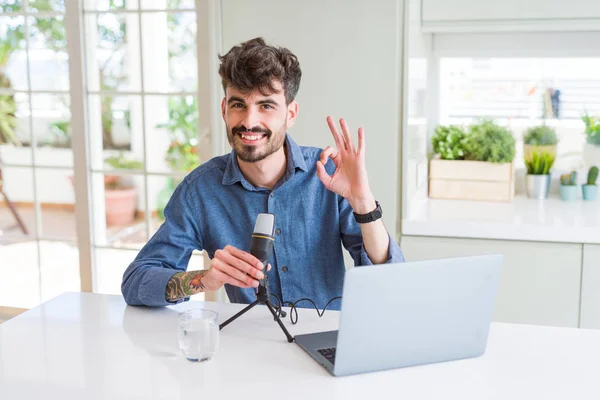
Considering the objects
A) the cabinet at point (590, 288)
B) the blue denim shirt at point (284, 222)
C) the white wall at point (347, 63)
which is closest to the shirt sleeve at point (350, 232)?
the blue denim shirt at point (284, 222)

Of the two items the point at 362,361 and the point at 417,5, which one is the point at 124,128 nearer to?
the point at 417,5

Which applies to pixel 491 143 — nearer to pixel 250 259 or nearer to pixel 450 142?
pixel 450 142

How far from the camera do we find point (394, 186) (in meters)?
2.96

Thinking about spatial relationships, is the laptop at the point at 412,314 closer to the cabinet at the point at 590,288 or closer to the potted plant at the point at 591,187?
the cabinet at the point at 590,288

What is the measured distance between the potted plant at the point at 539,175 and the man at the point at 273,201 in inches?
61.2

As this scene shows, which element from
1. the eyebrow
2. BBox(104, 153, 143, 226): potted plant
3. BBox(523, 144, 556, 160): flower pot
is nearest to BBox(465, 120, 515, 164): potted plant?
BBox(523, 144, 556, 160): flower pot

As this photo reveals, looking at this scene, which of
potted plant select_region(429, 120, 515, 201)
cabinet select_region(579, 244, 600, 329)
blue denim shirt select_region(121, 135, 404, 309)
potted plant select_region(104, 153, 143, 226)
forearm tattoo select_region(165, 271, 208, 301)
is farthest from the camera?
potted plant select_region(104, 153, 143, 226)

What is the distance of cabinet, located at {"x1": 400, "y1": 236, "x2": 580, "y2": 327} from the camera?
2.81 meters

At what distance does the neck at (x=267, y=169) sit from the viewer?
212cm

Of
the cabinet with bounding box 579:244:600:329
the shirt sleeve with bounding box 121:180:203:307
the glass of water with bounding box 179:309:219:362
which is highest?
the shirt sleeve with bounding box 121:180:203:307

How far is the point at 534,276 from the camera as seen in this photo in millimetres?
2852

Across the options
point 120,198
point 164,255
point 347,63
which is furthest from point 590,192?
point 120,198

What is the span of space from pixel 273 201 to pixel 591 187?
6.13 feet

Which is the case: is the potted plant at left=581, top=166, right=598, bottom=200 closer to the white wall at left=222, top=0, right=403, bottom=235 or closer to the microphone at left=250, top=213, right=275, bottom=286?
the white wall at left=222, top=0, right=403, bottom=235
